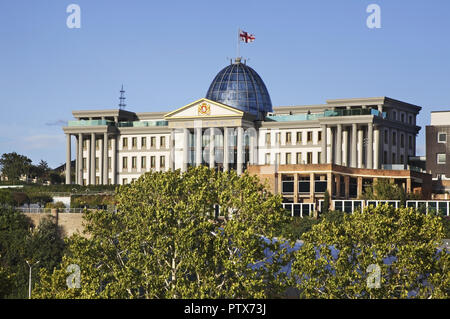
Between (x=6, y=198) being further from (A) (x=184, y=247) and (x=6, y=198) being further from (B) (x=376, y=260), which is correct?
(B) (x=376, y=260)

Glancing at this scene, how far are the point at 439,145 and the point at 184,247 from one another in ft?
306

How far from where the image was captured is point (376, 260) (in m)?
58.3

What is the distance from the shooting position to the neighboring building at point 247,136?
151 m

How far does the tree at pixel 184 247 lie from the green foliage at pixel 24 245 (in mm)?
33064

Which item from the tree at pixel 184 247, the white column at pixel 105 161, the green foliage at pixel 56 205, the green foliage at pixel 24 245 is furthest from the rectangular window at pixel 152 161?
the tree at pixel 184 247

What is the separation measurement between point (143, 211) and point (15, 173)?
115978mm

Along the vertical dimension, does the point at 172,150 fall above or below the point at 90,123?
below

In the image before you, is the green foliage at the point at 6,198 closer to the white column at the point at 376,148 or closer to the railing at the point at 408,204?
the railing at the point at 408,204

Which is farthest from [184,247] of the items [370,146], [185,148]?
[185,148]

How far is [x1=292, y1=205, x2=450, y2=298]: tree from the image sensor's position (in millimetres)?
57312

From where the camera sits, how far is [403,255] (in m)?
58.4
